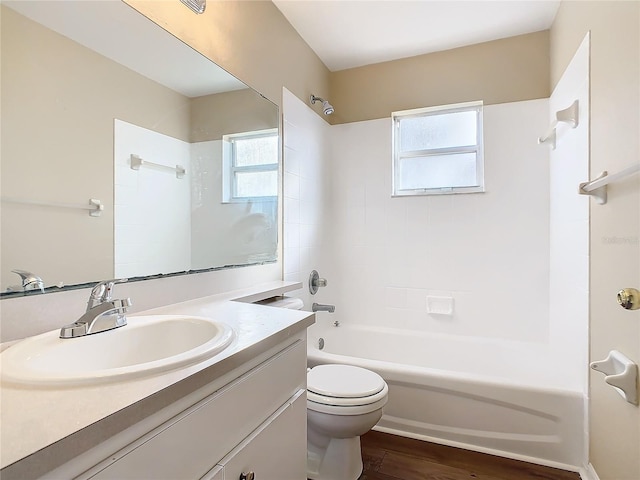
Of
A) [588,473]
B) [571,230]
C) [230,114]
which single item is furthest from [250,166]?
[588,473]

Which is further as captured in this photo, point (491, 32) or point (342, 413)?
point (491, 32)

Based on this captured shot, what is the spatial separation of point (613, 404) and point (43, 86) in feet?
7.17

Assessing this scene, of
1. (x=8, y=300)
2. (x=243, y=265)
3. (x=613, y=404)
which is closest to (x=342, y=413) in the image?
(x=243, y=265)

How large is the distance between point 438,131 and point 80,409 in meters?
2.75

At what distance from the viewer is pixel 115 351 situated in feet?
2.97

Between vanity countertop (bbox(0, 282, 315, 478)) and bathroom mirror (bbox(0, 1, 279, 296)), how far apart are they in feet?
1.46

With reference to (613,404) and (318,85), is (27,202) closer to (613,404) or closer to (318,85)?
(613,404)

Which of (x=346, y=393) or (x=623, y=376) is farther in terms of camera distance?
(x=346, y=393)

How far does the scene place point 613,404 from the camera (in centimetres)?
130

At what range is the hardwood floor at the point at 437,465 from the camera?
1.59 meters

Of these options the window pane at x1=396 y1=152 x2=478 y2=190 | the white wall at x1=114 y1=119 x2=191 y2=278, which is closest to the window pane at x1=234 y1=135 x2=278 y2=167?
the white wall at x1=114 y1=119 x2=191 y2=278

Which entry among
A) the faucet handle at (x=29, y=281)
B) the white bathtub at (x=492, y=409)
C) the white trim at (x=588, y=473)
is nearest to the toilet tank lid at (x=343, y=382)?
the white bathtub at (x=492, y=409)

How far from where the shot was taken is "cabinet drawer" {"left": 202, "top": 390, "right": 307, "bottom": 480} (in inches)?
31.0

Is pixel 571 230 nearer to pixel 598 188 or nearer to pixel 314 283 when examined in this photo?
pixel 598 188
